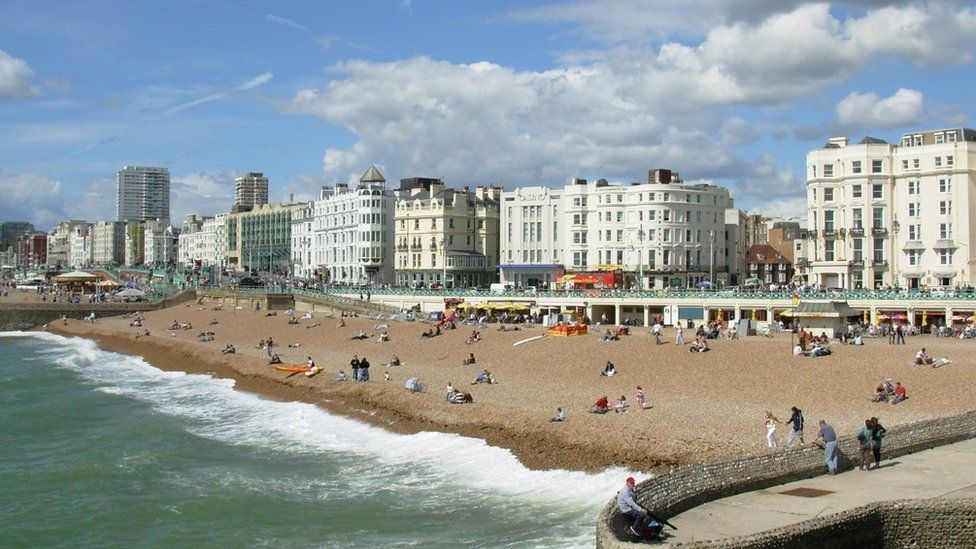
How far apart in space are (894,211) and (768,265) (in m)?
31.3

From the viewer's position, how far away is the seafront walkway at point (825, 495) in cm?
1473

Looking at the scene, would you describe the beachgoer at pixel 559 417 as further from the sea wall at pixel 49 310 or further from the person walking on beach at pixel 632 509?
the sea wall at pixel 49 310

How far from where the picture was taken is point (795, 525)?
13.6 meters

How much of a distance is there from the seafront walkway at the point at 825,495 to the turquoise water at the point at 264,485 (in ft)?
12.6

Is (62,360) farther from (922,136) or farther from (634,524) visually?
(922,136)

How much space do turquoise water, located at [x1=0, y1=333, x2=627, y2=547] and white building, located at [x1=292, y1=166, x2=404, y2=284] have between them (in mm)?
55407

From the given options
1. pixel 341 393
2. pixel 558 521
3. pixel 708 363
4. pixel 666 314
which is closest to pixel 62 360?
pixel 341 393

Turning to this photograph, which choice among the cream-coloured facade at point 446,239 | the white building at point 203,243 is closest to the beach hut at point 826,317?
the cream-coloured facade at point 446,239

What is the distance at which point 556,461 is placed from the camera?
2505 cm

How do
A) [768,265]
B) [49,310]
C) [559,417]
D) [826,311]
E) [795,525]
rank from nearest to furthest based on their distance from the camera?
[795,525], [559,417], [826,311], [49,310], [768,265]

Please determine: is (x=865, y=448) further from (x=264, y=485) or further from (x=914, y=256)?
(x=914, y=256)

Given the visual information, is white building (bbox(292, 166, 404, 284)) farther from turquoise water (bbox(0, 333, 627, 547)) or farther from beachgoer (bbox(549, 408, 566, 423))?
beachgoer (bbox(549, 408, 566, 423))

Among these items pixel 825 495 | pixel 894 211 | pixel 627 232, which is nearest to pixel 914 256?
pixel 894 211

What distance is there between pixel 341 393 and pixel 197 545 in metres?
17.5
